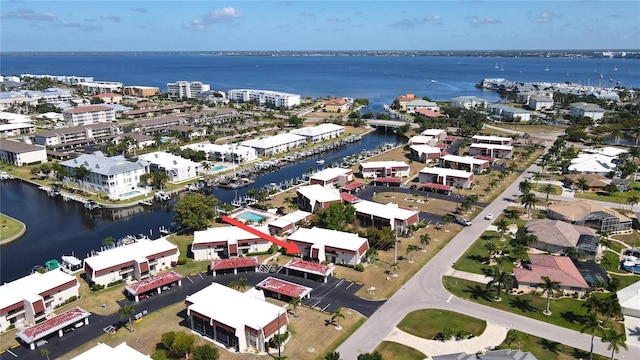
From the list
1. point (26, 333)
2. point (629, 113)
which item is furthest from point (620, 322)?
point (629, 113)

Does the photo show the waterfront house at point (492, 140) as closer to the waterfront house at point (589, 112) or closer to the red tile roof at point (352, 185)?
the waterfront house at point (589, 112)

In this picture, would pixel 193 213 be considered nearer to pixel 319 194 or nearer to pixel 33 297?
pixel 319 194

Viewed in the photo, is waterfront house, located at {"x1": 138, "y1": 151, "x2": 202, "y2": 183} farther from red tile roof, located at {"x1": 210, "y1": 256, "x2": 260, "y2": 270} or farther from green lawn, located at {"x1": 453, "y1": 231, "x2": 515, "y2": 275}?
green lawn, located at {"x1": 453, "y1": 231, "x2": 515, "y2": 275}

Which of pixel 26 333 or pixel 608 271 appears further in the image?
pixel 608 271

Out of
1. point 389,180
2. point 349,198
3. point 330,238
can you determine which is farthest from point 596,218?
point 330,238

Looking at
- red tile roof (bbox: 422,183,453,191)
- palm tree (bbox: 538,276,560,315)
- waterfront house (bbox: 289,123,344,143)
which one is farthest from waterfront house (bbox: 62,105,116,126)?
palm tree (bbox: 538,276,560,315)

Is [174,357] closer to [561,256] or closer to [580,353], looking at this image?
[580,353]
